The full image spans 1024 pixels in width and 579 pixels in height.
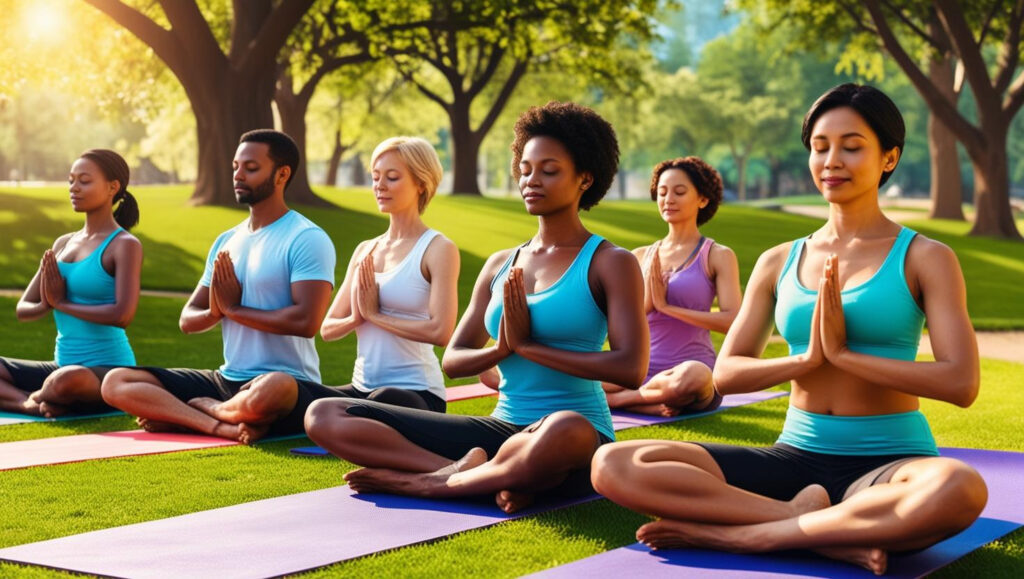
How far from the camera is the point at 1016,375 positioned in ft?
38.7

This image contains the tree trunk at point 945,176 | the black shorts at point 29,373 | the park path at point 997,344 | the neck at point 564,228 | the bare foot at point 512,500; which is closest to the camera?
the bare foot at point 512,500

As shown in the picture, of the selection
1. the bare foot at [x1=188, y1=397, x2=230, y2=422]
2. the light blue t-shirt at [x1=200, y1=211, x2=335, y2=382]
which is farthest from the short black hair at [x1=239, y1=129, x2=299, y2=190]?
the bare foot at [x1=188, y1=397, x2=230, y2=422]

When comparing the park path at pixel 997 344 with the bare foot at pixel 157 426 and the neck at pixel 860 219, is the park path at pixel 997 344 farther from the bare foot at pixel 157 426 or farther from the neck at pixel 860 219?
the neck at pixel 860 219

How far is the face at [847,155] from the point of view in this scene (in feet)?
15.5

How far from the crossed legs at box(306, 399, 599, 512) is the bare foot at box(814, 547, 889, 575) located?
1.22 meters

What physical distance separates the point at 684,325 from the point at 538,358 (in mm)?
3837

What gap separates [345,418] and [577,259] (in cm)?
137

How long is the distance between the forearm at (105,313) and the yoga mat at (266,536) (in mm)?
3077

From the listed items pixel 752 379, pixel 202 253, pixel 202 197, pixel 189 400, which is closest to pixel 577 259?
pixel 752 379

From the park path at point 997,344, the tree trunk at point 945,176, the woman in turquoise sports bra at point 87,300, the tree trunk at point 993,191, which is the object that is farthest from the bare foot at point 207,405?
the tree trunk at point 945,176

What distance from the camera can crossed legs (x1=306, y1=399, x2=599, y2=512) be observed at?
17.4 feet

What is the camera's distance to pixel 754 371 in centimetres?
481

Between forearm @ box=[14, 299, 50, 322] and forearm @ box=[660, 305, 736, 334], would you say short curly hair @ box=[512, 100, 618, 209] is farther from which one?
forearm @ box=[14, 299, 50, 322]

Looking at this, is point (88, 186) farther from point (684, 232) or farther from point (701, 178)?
point (701, 178)
